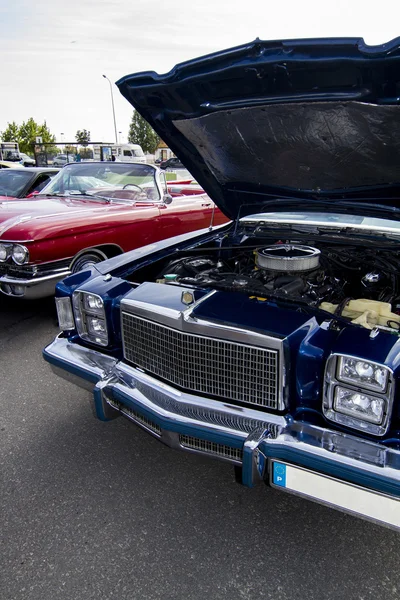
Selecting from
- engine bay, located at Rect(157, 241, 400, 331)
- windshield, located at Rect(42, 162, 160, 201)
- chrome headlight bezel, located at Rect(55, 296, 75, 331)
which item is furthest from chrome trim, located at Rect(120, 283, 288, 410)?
windshield, located at Rect(42, 162, 160, 201)

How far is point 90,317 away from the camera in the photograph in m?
2.56

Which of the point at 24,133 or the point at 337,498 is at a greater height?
the point at 24,133

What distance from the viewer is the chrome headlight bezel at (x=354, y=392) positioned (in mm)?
1632

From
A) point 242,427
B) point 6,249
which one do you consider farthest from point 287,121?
point 6,249

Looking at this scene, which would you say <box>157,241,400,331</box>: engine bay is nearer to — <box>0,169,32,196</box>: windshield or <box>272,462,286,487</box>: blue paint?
<box>272,462,286,487</box>: blue paint

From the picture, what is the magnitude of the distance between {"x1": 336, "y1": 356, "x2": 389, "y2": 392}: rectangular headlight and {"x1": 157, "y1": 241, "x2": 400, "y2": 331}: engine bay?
35 cm

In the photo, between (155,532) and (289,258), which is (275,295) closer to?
(289,258)

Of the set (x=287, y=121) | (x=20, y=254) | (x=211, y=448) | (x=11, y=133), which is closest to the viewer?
(x=211, y=448)

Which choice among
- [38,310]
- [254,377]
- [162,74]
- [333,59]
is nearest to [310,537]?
[254,377]

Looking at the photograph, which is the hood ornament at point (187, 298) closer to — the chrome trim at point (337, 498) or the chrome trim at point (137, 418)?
the chrome trim at point (137, 418)

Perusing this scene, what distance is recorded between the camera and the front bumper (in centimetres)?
157

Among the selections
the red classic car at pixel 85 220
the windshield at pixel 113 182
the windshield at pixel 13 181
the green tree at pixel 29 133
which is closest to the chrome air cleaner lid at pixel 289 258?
the red classic car at pixel 85 220

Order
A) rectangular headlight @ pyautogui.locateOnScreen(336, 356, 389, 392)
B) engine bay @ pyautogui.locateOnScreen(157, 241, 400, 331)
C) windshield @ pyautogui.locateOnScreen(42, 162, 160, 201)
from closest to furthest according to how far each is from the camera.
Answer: rectangular headlight @ pyautogui.locateOnScreen(336, 356, 389, 392)
engine bay @ pyautogui.locateOnScreen(157, 241, 400, 331)
windshield @ pyautogui.locateOnScreen(42, 162, 160, 201)

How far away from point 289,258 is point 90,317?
3.77 feet
